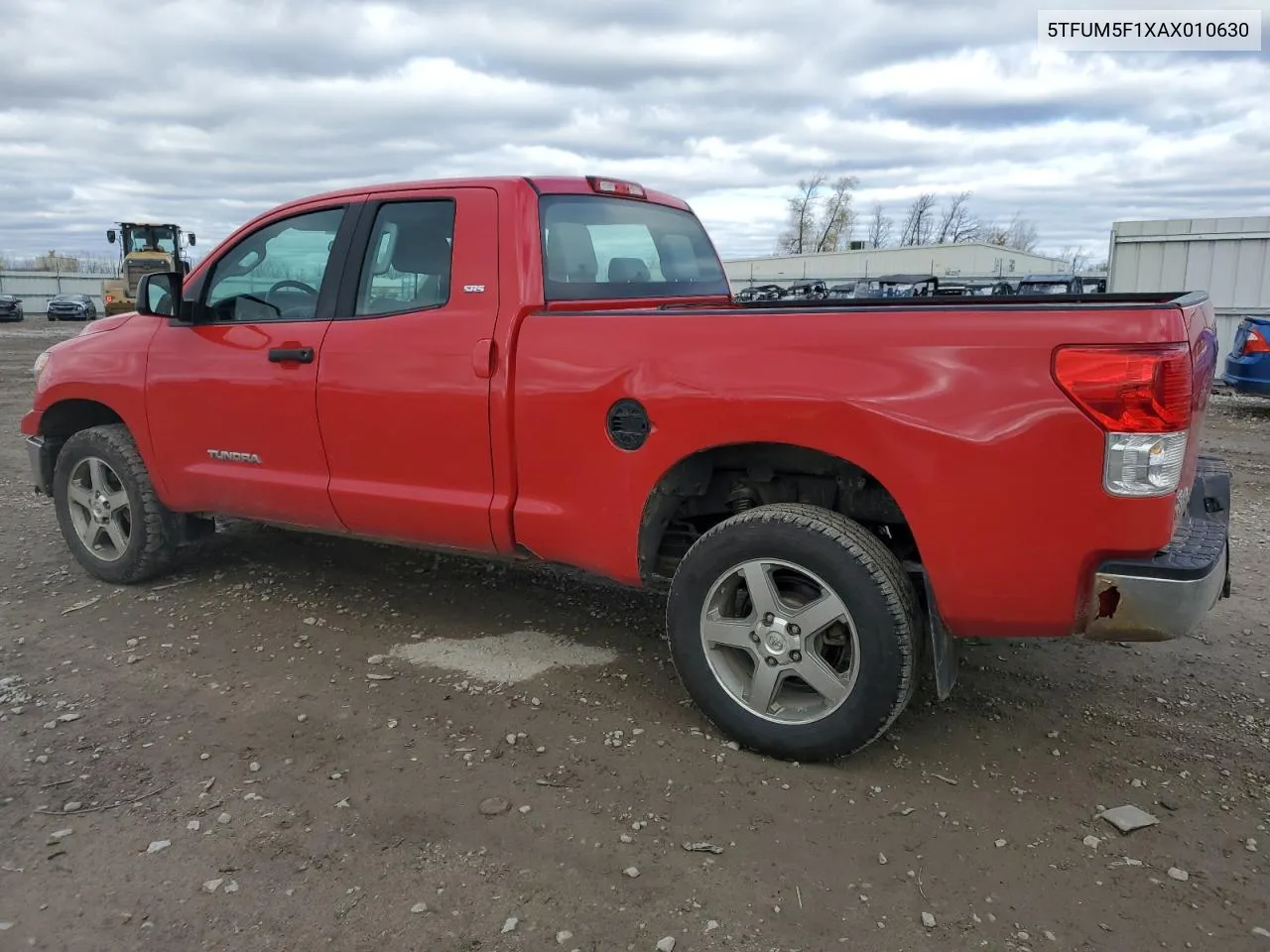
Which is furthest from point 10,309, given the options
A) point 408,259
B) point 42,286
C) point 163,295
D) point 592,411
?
point 592,411

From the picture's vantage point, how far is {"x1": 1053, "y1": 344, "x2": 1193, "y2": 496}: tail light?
96.3 inches

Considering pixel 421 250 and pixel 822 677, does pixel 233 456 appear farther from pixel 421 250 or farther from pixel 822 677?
pixel 822 677

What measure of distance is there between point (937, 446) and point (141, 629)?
3.70 metres

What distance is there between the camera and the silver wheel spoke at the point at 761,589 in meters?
3.05

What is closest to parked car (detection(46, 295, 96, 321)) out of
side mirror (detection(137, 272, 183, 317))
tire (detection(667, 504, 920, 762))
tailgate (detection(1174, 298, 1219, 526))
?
side mirror (detection(137, 272, 183, 317))

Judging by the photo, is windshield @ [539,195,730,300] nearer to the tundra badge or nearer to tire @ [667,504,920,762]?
tire @ [667,504,920,762]

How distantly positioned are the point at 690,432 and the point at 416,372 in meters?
1.22

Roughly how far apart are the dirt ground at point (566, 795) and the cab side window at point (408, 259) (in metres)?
1.51

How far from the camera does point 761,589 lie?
120 inches

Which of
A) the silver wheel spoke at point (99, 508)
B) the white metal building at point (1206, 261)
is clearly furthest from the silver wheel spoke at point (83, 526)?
the white metal building at point (1206, 261)

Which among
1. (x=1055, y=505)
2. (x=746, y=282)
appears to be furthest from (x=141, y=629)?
(x=746, y=282)

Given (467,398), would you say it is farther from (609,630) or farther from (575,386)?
(609,630)

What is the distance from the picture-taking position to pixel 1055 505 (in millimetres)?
2582

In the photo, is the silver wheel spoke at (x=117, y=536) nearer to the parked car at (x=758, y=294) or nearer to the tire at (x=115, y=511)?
the tire at (x=115, y=511)
